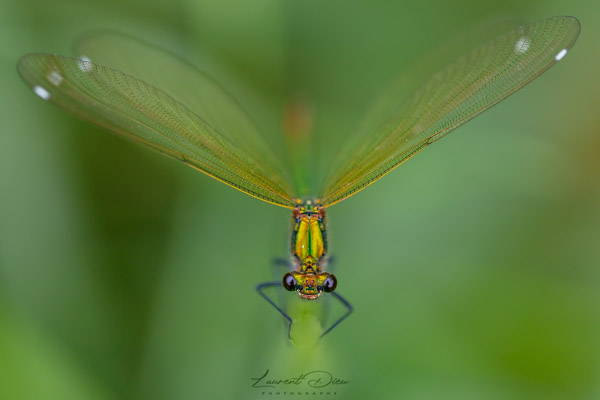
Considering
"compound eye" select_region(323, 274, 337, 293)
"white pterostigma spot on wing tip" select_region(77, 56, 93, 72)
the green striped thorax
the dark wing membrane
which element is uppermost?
"white pterostigma spot on wing tip" select_region(77, 56, 93, 72)

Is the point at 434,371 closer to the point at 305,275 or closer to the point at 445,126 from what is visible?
the point at 305,275

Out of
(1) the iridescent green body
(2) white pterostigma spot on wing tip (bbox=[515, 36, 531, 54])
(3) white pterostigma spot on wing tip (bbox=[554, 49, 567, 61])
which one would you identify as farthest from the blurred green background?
(3) white pterostigma spot on wing tip (bbox=[554, 49, 567, 61])

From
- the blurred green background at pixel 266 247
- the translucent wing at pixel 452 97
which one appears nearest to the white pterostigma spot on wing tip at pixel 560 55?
the translucent wing at pixel 452 97

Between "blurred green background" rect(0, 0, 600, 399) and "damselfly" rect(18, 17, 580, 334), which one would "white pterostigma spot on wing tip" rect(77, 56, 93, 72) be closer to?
"damselfly" rect(18, 17, 580, 334)

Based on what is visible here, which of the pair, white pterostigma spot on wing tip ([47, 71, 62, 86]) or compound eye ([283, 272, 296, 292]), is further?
compound eye ([283, 272, 296, 292])

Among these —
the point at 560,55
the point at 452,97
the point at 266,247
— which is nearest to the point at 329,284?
the point at 266,247

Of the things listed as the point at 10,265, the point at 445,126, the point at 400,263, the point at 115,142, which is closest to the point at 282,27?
the point at 115,142

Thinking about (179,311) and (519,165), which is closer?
Answer: (179,311)
